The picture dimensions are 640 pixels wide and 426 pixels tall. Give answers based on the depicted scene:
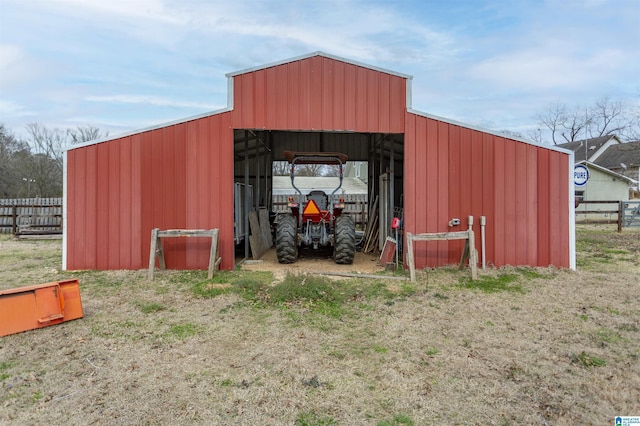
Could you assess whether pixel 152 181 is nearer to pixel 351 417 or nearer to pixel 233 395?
pixel 233 395

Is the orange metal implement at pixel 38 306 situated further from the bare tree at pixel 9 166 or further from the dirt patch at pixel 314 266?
the bare tree at pixel 9 166

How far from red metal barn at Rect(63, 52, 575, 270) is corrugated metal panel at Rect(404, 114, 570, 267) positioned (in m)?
0.02

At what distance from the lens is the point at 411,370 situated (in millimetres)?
3016

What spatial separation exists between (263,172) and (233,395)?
1065 centimetres

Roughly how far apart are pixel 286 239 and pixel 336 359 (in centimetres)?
424

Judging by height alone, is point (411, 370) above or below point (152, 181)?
below

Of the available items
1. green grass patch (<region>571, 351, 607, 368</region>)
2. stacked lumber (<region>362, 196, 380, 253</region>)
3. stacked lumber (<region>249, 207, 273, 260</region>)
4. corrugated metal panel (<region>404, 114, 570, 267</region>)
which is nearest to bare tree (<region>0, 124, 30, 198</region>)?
stacked lumber (<region>249, 207, 273, 260</region>)

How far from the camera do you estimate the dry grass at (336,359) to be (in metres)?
2.44

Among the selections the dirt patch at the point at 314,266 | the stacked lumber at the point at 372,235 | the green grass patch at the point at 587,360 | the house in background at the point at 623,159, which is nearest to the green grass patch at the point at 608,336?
the green grass patch at the point at 587,360

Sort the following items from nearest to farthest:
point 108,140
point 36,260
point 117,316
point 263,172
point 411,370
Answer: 1. point 411,370
2. point 117,316
3. point 108,140
4. point 36,260
5. point 263,172

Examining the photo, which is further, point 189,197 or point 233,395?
point 189,197

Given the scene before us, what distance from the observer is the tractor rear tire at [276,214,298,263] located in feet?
24.1

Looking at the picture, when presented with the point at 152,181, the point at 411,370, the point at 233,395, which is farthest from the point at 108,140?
the point at 411,370

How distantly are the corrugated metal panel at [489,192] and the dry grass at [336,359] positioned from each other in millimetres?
1464
